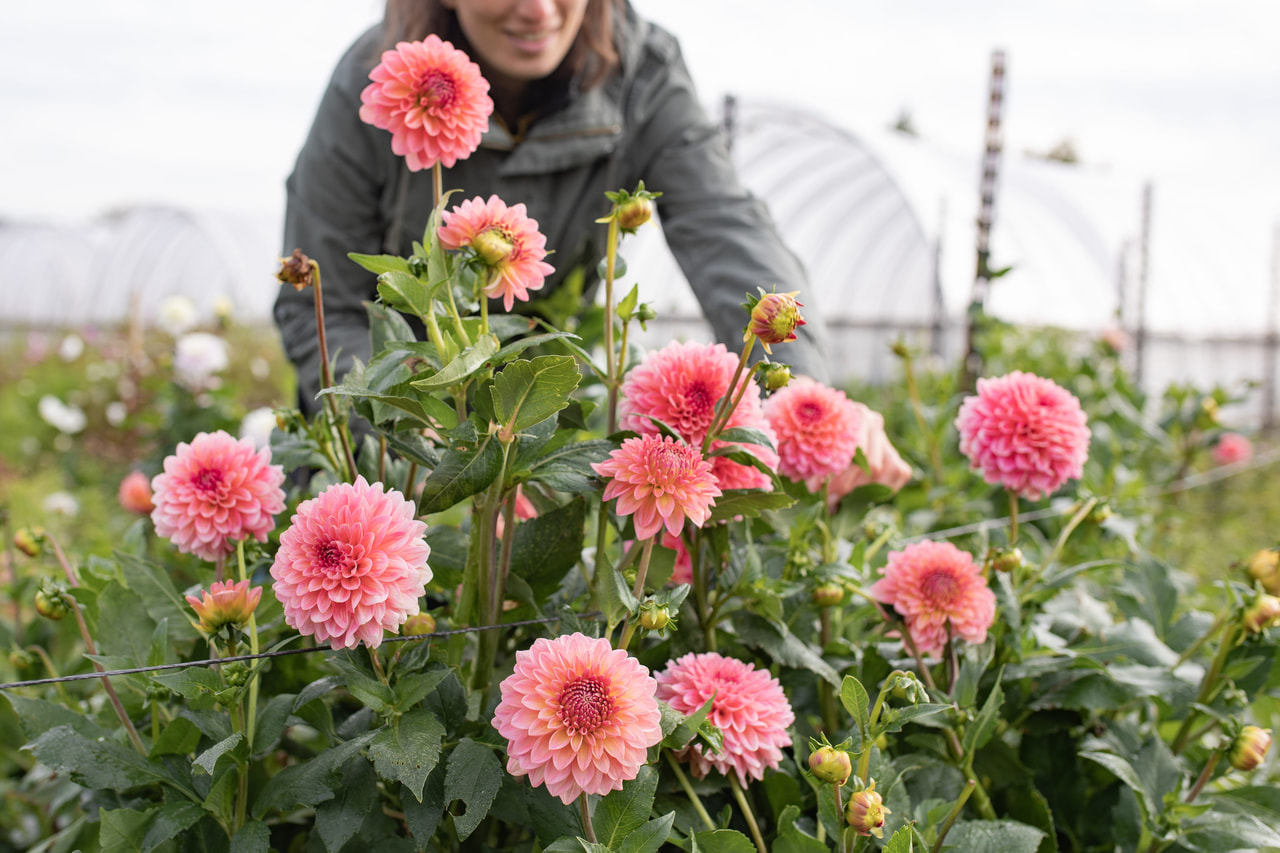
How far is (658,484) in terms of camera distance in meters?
0.63

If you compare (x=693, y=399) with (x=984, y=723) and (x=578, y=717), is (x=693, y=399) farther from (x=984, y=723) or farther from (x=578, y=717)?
(x=984, y=723)

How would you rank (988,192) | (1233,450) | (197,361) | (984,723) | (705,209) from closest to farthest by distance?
(984,723)
(705,209)
(988,192)
(197,361)
(1233,450)

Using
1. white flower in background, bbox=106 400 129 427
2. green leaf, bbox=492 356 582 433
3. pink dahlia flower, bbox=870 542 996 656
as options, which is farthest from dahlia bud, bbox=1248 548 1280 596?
white flower in background, bbox=106 400 129 427

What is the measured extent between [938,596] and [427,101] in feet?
2.02

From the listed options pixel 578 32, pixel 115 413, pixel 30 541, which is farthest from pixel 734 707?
pixel 115 413

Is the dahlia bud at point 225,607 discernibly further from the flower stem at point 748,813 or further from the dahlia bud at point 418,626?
the flower stem at point 748,813

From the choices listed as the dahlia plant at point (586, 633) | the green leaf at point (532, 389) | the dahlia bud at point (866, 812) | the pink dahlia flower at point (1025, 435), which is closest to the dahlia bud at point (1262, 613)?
the dahlia plant at point (586, 633)

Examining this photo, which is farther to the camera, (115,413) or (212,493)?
(115,413)

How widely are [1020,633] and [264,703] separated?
75 centimetres

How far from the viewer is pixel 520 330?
2.54 feet

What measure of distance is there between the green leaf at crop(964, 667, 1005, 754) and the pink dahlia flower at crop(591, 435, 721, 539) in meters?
0.33

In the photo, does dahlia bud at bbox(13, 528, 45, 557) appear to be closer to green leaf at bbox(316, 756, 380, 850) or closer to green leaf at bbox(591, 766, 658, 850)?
green leaf at bbox(316, 756, 380, 850)

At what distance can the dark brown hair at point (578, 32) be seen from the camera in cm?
136

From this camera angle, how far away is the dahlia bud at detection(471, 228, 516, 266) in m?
0.66
